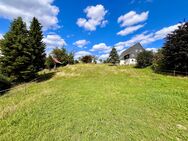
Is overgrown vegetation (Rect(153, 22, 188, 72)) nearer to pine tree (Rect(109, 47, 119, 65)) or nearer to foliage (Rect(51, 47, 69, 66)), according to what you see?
pine tree (Rect(109, 47, 119, 65))

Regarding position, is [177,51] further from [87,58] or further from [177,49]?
[87,58]

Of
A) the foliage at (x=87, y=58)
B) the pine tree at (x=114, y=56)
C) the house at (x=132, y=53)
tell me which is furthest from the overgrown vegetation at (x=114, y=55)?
the foliage at (x=87, y=58)

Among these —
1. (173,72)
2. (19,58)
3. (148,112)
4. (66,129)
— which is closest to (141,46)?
(173,72)

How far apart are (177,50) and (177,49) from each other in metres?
0.14

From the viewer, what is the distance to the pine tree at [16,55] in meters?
18.3

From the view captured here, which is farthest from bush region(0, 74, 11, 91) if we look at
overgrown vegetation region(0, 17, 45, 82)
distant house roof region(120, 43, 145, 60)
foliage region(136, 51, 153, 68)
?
distant house roof region(120, 43, 145, 60)

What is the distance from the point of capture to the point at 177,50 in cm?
2008

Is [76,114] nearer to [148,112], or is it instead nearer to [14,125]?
[14,125]

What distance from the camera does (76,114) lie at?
23.9ft

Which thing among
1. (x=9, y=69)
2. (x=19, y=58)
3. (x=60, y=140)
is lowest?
(x=60, y=140)

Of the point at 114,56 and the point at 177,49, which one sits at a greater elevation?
the point at 114,56

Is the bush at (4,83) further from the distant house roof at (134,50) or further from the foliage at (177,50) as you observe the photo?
the distant house roof at (134,50)

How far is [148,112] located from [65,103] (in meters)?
4.87

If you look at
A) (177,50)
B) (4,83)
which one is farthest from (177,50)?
(4,83)
